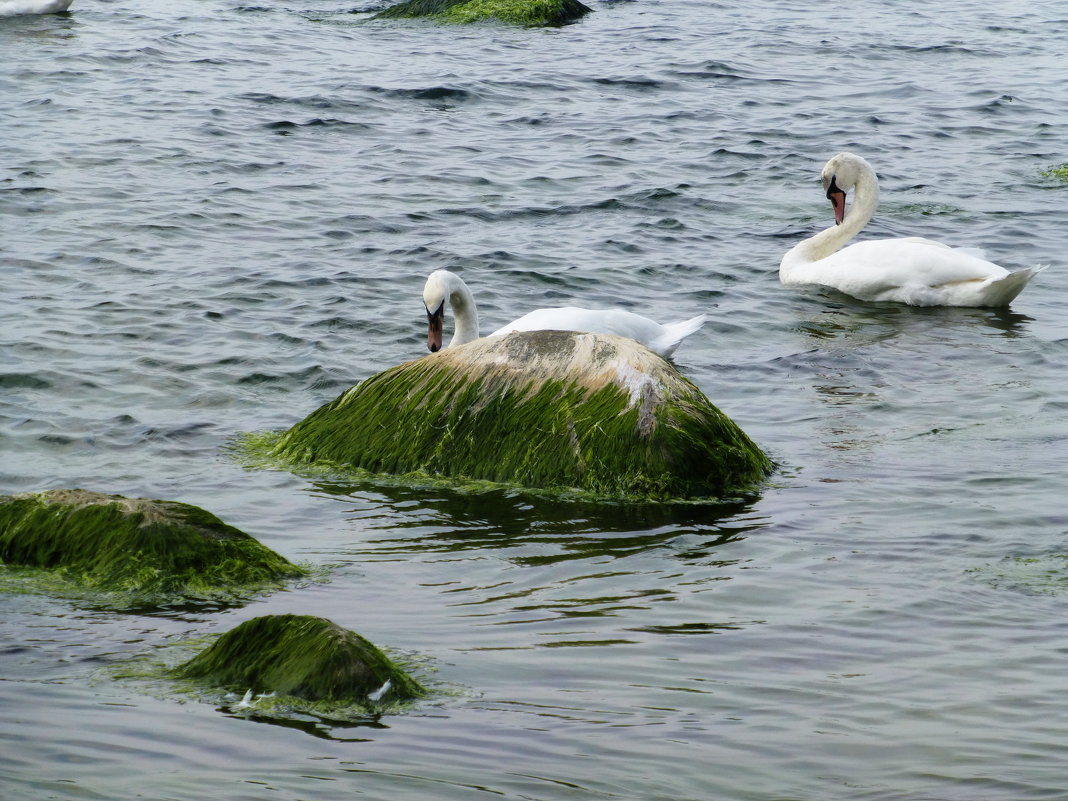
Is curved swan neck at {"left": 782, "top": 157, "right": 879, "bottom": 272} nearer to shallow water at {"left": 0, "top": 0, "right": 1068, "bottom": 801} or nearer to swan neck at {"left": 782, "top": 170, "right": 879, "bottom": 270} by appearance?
swan neck at {"left": 782, "top": 170, "right": 879, "bottom": 270}

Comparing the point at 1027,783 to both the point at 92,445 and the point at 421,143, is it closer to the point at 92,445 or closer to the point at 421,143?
the point at 92,445

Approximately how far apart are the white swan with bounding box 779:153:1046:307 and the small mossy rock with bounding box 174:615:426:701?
775 cm

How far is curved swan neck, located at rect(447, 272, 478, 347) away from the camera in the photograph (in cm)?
943

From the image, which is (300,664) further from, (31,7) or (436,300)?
(31,7)

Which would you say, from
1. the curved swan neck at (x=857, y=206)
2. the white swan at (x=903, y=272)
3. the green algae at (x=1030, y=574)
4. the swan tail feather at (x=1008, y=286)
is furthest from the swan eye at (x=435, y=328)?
the curved swan neck at (x=857, y=206)

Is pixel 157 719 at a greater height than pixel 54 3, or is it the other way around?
pixel 54 3

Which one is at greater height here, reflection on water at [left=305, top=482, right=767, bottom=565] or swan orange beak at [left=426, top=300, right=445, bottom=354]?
swan orange beak at [left=426, top=300, right=445, bottom=354]

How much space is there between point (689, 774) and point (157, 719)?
155 cm

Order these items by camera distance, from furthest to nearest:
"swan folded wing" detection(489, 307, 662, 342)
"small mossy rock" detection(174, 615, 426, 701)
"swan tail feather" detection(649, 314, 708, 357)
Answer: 1. "swan tail feather" detection(649, 314, 708, 357)
2. "swan folded wing" detection(489, 307, 662, 342)
3. "small mossy rock" detection(174, 615, 426, 701)

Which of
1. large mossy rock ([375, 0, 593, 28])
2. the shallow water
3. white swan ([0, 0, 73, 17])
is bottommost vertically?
the shallow water

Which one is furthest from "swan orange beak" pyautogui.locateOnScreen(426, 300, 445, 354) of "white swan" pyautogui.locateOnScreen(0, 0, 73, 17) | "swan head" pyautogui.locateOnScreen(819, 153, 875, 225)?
"white swan" pyautogui.locateOnScreen(0, 0, 73, 17)

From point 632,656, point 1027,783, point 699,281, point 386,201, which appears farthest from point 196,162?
point 1027,783

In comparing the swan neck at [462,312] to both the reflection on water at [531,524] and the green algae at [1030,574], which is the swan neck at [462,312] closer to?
the reflection on water at [531,524]

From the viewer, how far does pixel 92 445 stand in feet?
26.0
